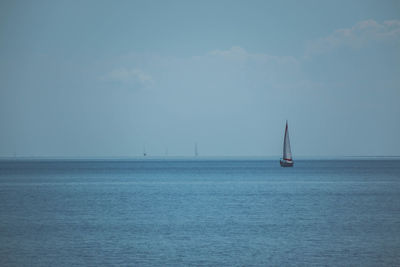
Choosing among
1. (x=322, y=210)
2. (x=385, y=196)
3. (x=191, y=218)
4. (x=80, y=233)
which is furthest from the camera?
(x=385, y=196)

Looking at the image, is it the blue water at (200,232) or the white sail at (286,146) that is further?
the white sail at (286,146)

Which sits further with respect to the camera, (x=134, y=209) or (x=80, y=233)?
(x=134, y=209)

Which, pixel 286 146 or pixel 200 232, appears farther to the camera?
pixel 286 146

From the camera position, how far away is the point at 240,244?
2994cm

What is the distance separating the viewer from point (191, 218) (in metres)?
42.0

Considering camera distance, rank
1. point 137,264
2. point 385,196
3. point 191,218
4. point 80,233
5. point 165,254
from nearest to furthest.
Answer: point 137,264 → point 165,254 → point 80,233 → point 191,218 → point 385,196

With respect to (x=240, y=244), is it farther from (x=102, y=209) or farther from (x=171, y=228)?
(x=102, y=209)

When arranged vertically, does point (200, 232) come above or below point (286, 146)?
below

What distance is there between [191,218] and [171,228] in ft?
18.7

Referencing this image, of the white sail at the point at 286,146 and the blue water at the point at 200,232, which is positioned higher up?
the white sail at the point at 286,146

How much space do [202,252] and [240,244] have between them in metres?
3.15

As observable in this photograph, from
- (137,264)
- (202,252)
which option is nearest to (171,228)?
(202,252)

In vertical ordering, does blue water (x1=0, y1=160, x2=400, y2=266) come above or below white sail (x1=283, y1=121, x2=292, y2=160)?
below

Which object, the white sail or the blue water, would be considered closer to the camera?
the blue water
